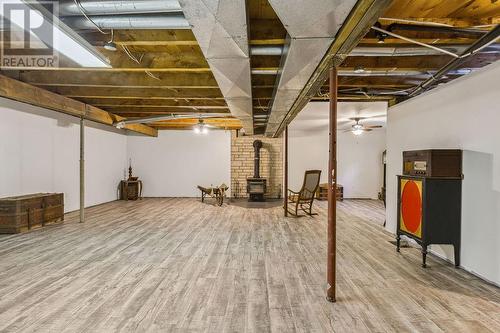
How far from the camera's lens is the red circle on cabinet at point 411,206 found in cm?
327

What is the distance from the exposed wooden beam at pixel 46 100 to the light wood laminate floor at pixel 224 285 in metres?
2.11

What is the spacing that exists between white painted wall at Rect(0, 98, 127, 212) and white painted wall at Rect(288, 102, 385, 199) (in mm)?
5808

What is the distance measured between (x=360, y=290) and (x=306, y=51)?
2161 mm

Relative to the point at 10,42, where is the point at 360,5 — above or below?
below

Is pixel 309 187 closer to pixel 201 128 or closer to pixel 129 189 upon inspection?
pixel 201 128

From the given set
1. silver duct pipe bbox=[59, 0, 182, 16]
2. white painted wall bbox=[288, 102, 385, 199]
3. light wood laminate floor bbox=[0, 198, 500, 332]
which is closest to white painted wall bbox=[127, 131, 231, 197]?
white painted wall bbox=[288, 102, 385, 199]

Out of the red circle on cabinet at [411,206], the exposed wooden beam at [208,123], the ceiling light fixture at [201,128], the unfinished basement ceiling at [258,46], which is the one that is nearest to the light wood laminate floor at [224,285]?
the red circle on cabinet at [411,206]

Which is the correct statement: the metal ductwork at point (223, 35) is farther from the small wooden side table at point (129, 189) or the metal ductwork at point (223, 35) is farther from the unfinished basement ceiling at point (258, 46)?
the small wooden side table at point (129, 189)

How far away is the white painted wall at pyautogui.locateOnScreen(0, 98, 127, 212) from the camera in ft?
15.9

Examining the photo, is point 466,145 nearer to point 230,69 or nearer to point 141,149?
point 230,69

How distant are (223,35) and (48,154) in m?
5.70

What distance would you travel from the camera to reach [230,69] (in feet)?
8.11

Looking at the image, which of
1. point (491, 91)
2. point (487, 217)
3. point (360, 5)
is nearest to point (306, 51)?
point (360, 5)

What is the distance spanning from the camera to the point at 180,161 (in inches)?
369
